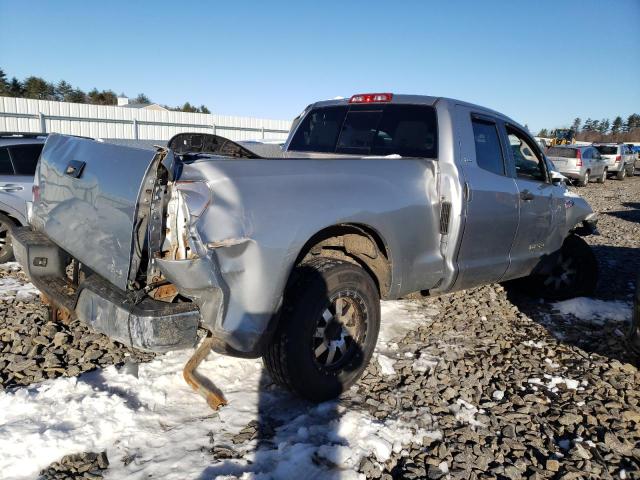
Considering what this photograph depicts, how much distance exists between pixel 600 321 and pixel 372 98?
3.18m

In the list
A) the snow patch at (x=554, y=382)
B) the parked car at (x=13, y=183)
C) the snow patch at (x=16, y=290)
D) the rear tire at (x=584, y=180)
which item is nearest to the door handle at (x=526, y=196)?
the snow patch at (x=554, y=382)

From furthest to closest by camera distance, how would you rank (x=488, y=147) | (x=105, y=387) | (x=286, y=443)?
(x=488, y=147)
(x=105, y=387)
(x=286, y=443)

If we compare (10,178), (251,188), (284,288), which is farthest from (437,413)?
(10,178)

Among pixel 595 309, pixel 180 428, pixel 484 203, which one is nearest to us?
pixel 180 428

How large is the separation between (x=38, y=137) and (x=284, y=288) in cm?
566

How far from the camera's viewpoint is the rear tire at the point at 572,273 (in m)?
5.46

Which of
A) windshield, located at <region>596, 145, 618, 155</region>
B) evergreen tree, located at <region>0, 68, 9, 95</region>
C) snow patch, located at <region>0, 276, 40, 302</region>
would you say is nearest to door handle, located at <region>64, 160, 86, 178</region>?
snow patch, located at <region>0, 276, 40, 302</region>

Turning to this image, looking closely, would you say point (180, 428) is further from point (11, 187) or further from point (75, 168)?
point (11, 187)

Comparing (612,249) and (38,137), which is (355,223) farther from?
(612,249)

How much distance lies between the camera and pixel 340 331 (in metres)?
3.24

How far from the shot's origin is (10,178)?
6172 mm

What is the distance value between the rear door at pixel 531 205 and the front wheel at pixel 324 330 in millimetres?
1946

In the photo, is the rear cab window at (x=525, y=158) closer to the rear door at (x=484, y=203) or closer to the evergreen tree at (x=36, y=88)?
the rear door at (x=484, y=203)

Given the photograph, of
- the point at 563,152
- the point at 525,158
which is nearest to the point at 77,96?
the point at 563,152
